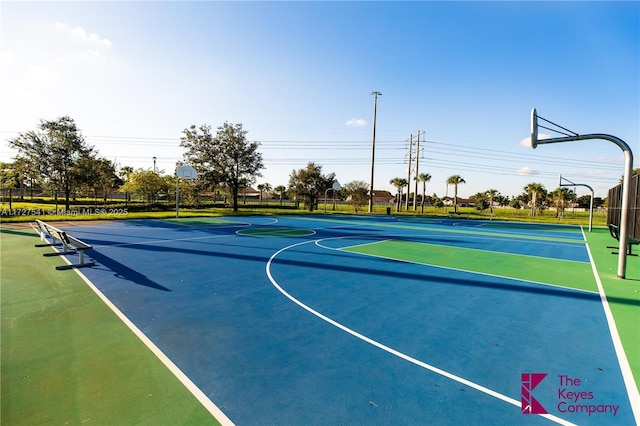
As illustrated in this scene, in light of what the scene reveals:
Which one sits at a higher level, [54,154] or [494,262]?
[54,154]

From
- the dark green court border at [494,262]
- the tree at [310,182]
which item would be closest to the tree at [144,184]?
the tree at [310,182]

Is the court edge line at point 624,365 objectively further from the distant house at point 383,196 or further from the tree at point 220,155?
the distant house at point 383,196

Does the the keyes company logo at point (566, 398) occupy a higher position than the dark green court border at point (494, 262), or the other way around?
the dark green court border at point (494, 262)

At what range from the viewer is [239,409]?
10.7 ft

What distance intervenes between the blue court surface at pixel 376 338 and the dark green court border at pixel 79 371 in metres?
0.35

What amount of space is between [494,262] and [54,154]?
1470 inches

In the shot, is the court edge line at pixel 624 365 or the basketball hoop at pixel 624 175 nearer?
the court edge line at pixel 624 365

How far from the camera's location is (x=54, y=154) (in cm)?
2917

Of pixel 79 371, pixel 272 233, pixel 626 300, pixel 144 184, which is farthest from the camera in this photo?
pixel 144 184

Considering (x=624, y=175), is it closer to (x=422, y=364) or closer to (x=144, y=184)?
(x=422, y=364)

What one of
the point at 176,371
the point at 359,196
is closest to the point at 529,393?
the point at 176,371

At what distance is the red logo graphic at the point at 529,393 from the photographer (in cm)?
340

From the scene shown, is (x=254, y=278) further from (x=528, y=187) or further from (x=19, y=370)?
(x=528, y=187)

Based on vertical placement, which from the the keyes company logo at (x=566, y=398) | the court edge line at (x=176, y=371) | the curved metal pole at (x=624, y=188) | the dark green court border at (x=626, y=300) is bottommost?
the the keyes company logo at (x=566, y=398)
